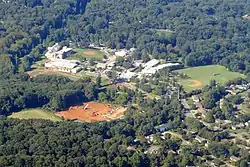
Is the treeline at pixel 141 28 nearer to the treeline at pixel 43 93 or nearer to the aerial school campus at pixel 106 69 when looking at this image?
the aerial school campus at pixel 106 69

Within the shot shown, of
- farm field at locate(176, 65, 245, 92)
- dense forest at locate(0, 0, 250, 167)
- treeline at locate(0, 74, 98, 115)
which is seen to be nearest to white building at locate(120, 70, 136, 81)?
dense forest at locate(0, 0, 250, 167)

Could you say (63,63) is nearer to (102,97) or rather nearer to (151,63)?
(151,63)

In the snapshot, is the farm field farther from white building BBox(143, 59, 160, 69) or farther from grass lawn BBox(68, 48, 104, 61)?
grass lawn BBox(68, 48, 104, 61)

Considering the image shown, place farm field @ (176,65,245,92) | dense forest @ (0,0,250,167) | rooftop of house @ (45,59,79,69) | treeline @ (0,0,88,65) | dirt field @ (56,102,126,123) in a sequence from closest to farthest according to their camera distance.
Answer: dense forest @ (0,0,250,167)
dirt field @ (56,102,126,123)
farm field @ (176,65,245,92)
rooftop of house @ (45,59,79,69)
treeline @ (0,0,88,65)

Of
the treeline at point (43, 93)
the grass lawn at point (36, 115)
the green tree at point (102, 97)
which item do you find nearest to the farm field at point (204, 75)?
the green tree at point (102, 97)

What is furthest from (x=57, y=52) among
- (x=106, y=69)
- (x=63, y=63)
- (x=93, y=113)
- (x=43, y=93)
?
(x=93, y=113)

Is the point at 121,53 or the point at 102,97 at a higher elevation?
the point at 121,53

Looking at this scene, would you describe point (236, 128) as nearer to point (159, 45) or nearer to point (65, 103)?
point (65, 103)

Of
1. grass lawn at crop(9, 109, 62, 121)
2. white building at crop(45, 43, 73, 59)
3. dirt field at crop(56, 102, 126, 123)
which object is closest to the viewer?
grass lawn at crop(9, 109, 62, 121)

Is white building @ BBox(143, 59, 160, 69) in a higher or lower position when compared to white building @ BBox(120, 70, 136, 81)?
higher
